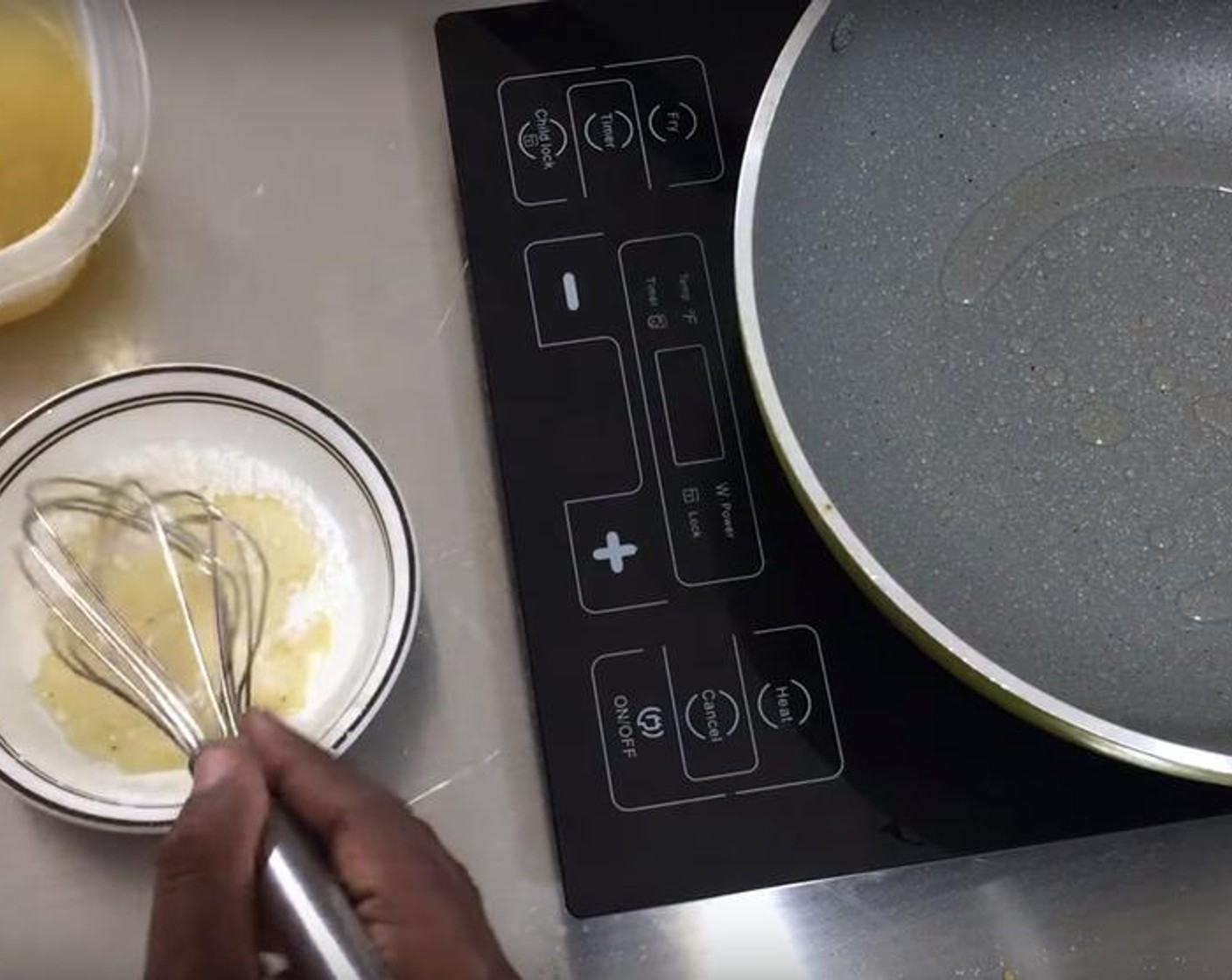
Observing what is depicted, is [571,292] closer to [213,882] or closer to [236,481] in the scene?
[236,481]

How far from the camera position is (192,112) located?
2.06 feet

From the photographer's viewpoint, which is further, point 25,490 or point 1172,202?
point 1172,202

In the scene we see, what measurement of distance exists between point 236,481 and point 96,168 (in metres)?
0.13

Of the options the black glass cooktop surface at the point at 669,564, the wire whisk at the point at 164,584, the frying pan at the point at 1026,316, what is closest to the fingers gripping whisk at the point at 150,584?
the wire whisk at the point at 164,584

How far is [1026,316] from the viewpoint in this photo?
63 cm

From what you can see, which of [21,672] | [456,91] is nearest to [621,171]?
[456,91]

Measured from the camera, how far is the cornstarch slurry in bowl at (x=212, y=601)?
0.53 m

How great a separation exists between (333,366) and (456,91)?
0.42 feet

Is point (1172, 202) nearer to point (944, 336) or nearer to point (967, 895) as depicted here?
point (944, 336)

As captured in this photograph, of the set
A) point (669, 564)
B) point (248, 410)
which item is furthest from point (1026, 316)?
point (248, 410)

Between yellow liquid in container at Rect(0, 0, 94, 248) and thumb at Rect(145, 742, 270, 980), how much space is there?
25 cm

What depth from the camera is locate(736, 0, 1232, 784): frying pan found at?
0.59 meters

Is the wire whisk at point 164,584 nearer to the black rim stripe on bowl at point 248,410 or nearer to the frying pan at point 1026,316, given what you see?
the black rim stripe on bowl at point 248,410

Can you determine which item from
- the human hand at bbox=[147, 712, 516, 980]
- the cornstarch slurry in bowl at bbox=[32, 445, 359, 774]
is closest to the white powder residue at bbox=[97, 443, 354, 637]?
the cornstarch slurry in bowl at bbox=[32, 445, 359, 774]
